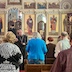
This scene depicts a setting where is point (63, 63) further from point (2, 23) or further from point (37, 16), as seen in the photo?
point (2, 23)

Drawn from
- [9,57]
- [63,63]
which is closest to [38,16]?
[9,57]

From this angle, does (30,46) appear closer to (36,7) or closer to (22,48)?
(22,48)

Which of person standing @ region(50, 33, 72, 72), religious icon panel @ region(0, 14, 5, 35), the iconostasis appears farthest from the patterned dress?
religious icon panel @ region(0, 14, 5, 35)

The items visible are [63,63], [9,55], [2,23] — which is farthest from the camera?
[2,23]

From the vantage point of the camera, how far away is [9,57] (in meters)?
4.96

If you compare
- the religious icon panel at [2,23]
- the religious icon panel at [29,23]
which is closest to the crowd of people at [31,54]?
the religious icon panel at [29,23]

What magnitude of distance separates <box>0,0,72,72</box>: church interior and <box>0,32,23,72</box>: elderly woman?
10451 mm

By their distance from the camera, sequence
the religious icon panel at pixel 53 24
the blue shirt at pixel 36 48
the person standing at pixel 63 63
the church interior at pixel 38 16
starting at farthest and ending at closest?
the religious icon panel at pixel 53 24 → the church interior at pixel 38 16 → the blue shirt at pixel 36 48 → the person standing at pixel 63 63

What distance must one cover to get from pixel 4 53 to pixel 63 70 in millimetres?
1941

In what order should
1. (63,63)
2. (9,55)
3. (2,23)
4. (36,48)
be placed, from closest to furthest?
(63,63), (9,55), (36,48), (2,23)

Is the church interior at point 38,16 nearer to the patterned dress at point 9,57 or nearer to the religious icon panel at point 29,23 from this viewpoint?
the religious icon panel at point 29,23

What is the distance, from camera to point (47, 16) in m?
15.7

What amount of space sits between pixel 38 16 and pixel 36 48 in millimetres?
8494

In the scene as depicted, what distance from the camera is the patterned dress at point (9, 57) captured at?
493 cm
